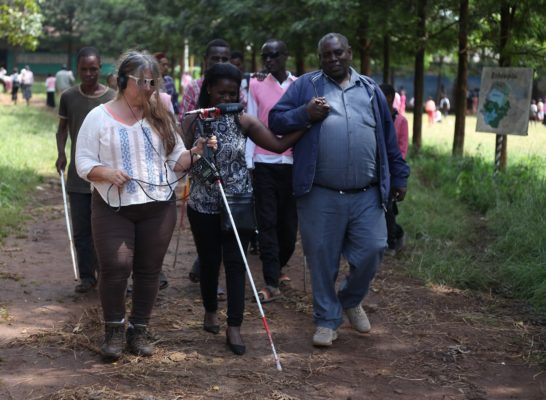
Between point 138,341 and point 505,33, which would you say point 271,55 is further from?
point 505,33

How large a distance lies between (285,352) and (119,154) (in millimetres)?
1696

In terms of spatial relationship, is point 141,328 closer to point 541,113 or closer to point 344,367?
point 344,367

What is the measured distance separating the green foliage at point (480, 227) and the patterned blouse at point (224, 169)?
280 cm

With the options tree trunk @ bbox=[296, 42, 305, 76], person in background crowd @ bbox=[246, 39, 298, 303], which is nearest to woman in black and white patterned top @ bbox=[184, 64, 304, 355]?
person in background crowd @ bbox=[246, 39, 298, 303]

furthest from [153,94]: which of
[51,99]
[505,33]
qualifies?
[51,99]

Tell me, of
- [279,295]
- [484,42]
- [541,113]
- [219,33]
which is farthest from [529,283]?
[219,33]

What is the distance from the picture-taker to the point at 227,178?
17.1 ft

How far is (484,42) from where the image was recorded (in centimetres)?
1369

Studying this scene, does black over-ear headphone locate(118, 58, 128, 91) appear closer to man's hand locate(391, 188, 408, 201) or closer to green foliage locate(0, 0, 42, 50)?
man's hand locate(391, 188, 408, 201)

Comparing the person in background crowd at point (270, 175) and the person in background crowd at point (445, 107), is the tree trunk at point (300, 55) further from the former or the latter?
the person in background crowd at point (445, 107)

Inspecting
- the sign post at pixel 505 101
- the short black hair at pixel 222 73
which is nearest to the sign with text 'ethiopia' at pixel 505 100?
the sign post at pixel 505 101

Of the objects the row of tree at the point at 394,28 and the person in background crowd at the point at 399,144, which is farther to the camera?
the row of tree at the point at 394,28

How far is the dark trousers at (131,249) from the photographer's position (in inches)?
191

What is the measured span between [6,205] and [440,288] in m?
6.16
